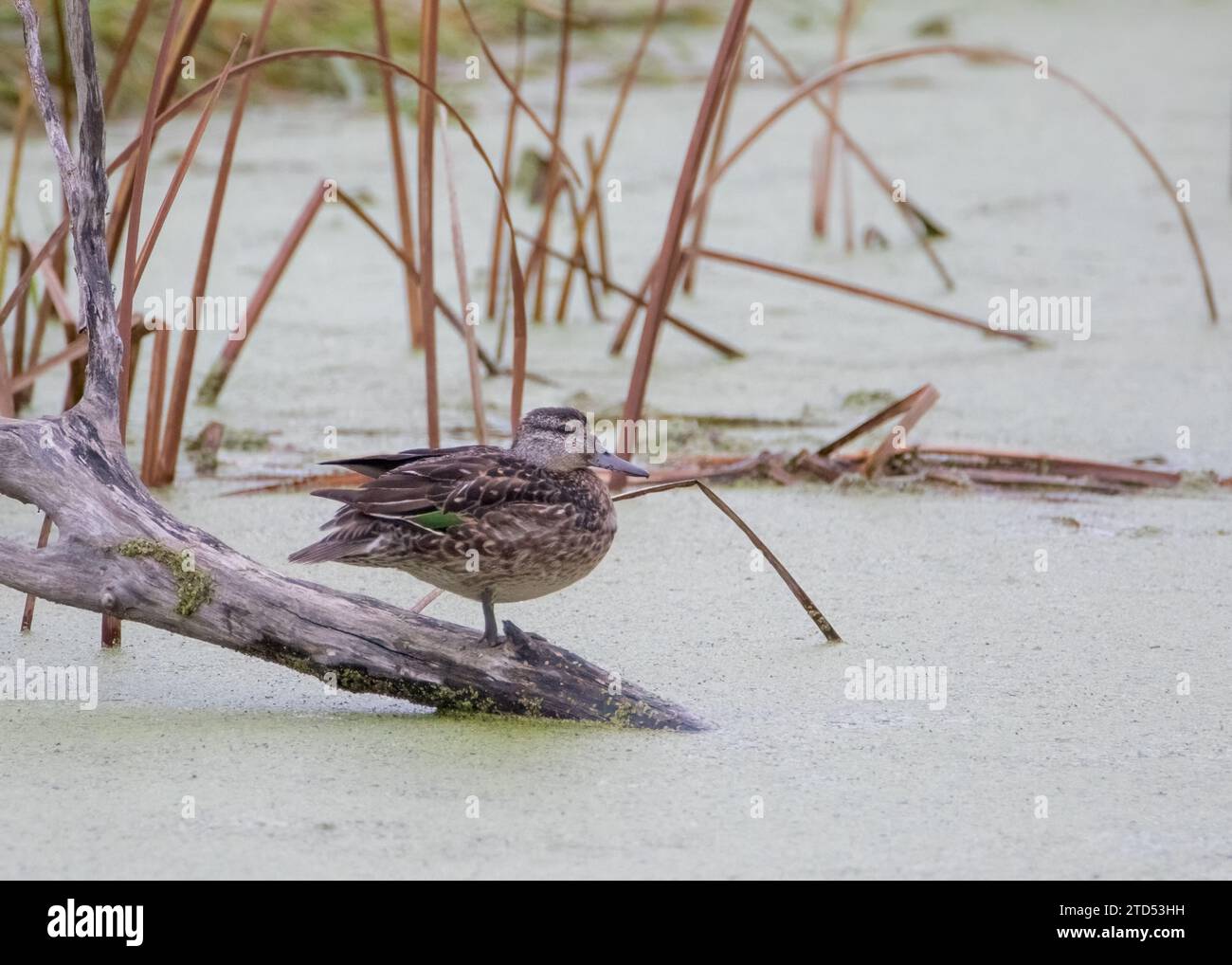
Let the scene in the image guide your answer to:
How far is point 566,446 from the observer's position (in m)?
2.59

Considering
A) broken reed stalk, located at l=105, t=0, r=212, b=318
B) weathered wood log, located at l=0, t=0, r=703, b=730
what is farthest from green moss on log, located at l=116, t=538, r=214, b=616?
broken reed stalk, located at l=105, t=0, r=212, b=318

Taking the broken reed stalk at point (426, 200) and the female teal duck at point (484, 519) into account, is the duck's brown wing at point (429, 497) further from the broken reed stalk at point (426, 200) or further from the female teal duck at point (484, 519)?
the broken reed stalk at point (426, 200)

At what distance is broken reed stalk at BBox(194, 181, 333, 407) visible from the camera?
3.46 metres

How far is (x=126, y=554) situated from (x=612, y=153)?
194 inches

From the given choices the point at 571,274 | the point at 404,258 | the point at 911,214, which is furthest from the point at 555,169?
the point at 911,214

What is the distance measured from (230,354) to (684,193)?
65.9 inches

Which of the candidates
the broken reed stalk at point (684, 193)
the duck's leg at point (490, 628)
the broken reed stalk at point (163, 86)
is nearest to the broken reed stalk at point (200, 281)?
the broken reed stalk at point (163, 86)

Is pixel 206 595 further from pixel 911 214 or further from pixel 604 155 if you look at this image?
pixel 911 214

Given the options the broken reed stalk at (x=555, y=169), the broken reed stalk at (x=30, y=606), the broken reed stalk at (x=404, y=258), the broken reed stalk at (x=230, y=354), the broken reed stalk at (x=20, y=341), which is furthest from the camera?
the broken reed stalk at (x=555, y=169)

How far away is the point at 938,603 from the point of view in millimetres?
3035

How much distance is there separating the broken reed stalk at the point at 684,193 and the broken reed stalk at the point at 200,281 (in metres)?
0.81

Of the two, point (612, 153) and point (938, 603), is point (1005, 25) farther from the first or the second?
point (938, 603)

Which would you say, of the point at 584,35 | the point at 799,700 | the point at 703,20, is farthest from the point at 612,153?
the point at 799,700

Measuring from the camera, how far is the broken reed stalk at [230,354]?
346 cm
